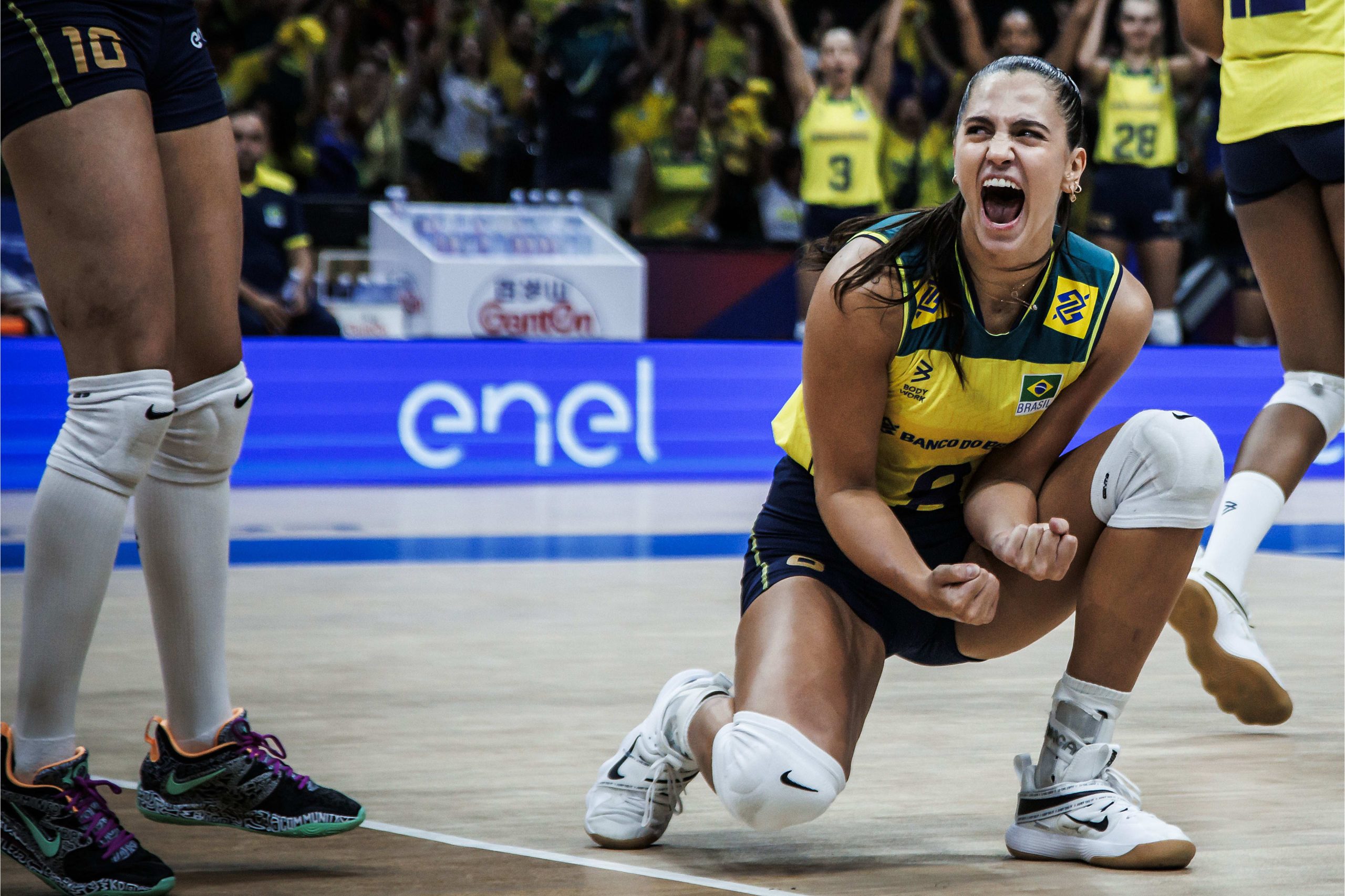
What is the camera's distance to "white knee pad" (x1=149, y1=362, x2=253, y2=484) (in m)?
2.18

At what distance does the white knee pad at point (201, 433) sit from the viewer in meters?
2.18

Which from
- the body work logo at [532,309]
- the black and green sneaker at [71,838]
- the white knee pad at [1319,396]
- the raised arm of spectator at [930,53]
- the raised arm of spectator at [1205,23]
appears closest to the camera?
the black and green sneaker at [71,838]

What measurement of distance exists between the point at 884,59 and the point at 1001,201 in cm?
741

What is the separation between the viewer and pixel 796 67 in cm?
897

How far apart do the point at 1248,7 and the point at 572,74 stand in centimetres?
680

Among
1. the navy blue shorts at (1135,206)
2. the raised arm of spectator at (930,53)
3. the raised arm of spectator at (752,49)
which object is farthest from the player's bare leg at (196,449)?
the raised arm of spectator at (930,53)

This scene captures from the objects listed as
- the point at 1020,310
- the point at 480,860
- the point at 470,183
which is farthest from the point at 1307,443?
the point at 470,183

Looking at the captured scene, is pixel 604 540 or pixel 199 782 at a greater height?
pixel 199 782

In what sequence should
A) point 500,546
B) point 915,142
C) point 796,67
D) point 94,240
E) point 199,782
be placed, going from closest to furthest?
point 94,240
point 199,782
point 500,546
point 796,67
point 915,142

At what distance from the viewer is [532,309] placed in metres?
7.68

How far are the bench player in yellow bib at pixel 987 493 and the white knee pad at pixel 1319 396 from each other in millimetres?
848

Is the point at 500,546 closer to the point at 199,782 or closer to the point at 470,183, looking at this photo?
the point at 199,782

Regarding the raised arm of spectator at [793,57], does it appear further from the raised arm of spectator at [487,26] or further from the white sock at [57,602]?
the white sock at [57,602]

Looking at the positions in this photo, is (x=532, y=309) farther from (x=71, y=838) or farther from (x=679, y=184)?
(x=71, y=838)
